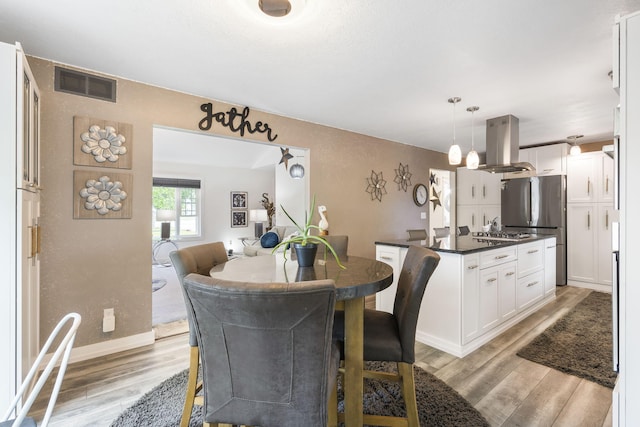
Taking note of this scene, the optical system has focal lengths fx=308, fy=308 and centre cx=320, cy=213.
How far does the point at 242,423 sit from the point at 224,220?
23.2ft

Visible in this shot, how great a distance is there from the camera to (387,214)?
4.87 m

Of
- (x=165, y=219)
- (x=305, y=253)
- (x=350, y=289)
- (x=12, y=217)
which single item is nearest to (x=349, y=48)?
(x=305, y=253)

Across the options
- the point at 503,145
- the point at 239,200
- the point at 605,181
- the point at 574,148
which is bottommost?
the point at 239,200

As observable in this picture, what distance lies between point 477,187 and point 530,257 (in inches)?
105

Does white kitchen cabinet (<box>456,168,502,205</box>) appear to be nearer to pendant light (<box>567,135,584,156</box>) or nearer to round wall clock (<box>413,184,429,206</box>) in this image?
round wall clock (<box>413,184,429,206</box>)

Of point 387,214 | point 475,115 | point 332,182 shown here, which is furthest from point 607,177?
point 332,182

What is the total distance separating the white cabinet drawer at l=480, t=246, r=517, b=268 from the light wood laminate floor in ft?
2.30

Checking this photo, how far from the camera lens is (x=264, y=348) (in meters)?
0.94

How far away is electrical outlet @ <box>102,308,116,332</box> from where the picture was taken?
8.21ft

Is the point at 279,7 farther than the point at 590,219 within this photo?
No

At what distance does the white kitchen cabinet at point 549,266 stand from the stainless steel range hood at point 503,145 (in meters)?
0.97

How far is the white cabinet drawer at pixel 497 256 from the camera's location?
269 cm

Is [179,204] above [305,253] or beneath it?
above

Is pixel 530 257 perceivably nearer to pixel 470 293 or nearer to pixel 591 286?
pixel 470 293
